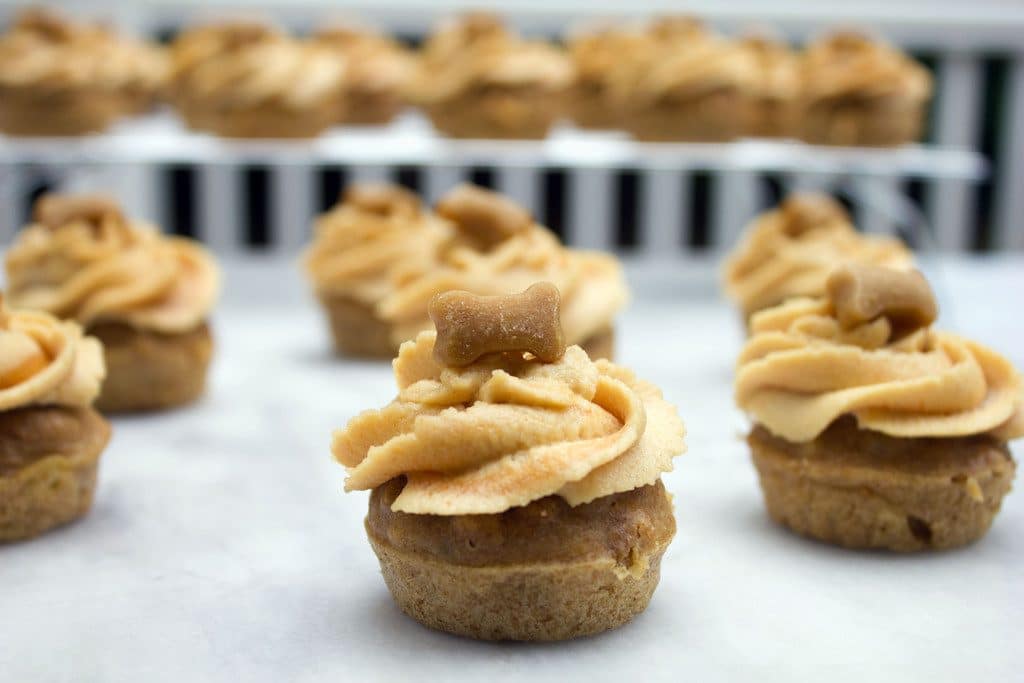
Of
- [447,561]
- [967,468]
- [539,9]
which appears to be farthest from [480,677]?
[539,9]

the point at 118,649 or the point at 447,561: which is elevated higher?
the point at 447,561

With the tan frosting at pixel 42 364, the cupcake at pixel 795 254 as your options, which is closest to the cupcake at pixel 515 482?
the tan frosting at pixel 42 364

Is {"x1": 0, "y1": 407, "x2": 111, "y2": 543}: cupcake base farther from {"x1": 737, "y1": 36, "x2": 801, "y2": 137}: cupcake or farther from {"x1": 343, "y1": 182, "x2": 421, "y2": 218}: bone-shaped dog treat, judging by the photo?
{"x1": 737, "y1": 36, "x2": 801, "y2": 137}: cupcake

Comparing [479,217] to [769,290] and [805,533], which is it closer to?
[769,290]

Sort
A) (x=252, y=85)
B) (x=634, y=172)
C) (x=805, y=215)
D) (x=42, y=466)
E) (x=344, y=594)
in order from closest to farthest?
1. (x=344, y=594)
2. (x=42, y=466)
3. (x=805, y=215)
4. (x=252, y=85)
5. (x=634, y=172)

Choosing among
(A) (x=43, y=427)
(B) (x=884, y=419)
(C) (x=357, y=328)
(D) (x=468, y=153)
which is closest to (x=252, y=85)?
(D) (x=468, y=153)

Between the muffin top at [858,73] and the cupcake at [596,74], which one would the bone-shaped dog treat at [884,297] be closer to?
the muffin top at [858,73]

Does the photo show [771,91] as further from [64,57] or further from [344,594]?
[344,594]
